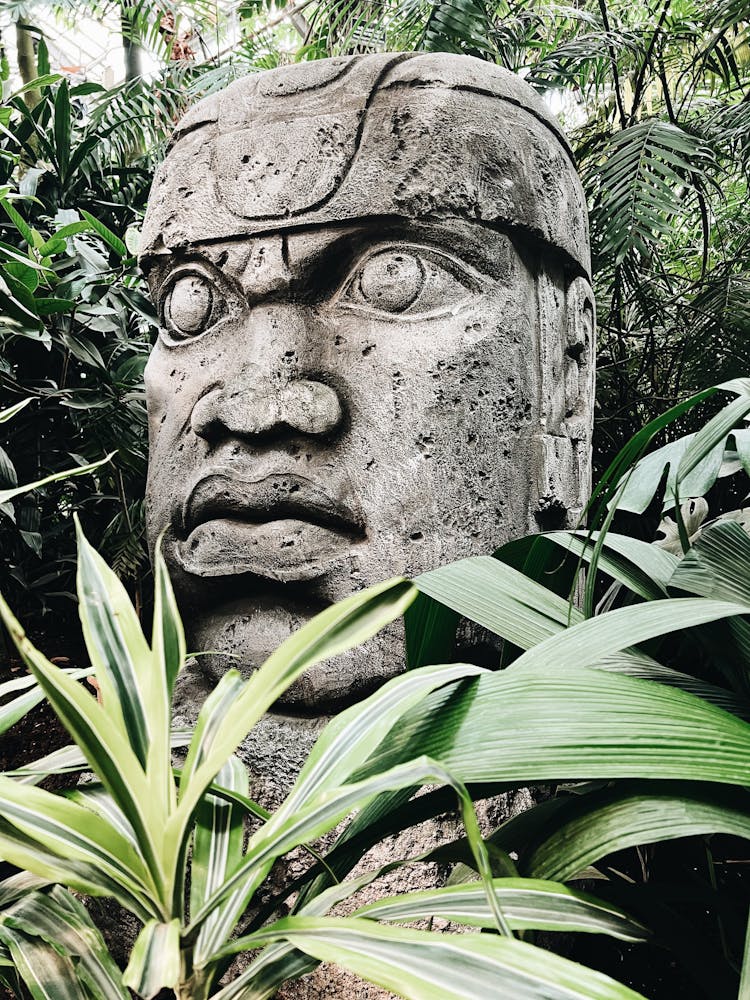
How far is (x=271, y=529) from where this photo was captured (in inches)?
66.5

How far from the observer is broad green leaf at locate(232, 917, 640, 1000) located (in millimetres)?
558

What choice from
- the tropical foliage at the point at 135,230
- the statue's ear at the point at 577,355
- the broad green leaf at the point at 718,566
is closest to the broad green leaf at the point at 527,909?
the broad green leaf at the point at 718,566

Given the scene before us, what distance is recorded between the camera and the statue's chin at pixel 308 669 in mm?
1626

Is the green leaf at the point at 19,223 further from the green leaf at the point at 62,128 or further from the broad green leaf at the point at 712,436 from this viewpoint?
the broad green leaf at the point at 712,436

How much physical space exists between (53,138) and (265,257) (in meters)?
1.55

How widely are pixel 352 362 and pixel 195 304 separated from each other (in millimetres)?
400

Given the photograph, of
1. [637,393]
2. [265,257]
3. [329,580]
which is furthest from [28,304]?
[637,393]

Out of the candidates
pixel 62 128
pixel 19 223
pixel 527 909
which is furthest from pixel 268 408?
pixel 62 128

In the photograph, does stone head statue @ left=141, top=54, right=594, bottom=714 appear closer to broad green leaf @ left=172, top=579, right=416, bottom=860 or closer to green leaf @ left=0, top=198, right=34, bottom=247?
green leaf @ left=0, top=198, right=34, bottom=247

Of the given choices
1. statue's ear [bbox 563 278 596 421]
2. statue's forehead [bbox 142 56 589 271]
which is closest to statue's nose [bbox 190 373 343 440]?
statue's forehead [bbox 142 56 589 271]

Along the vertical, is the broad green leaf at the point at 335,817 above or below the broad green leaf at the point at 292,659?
below

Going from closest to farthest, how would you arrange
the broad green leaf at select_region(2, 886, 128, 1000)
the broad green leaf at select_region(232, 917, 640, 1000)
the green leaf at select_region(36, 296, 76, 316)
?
the broad green leaf at select_region(232, 917, 640, 1000)
the broad green leaf at select_region(2, 886, 128, 1000)
the green leaf at select_region(36, 296, 76, 316)

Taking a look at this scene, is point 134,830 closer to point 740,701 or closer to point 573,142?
point 740,701

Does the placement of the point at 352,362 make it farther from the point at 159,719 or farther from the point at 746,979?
the point at 746,979
